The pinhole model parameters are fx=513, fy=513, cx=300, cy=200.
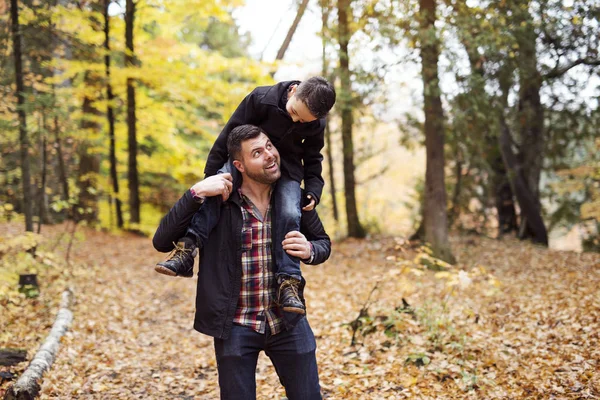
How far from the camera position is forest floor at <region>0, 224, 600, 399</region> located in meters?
4.55

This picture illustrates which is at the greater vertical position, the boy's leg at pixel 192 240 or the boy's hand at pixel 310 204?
the boy's hand at pixel 310 204

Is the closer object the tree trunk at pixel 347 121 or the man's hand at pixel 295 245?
the man's hand at pixel 295 245

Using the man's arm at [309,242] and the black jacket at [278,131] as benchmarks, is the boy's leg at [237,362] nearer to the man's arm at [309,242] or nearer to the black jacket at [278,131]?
the man's arm at [309,242]

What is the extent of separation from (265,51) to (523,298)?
10073 millimetres

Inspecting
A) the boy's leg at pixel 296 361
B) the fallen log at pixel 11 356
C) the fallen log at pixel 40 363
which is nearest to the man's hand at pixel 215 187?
the boy's leg at pixel 296 361

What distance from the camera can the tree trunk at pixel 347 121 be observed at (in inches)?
402

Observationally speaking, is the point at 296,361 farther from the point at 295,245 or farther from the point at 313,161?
the point at 313,161

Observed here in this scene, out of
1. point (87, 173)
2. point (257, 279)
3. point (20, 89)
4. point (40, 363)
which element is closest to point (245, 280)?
point (257, 279)

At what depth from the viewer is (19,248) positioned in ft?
24.5

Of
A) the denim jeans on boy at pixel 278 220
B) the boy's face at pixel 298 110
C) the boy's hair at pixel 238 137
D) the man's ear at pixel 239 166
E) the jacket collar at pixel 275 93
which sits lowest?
the denim jeans on boy at pixel 278 220

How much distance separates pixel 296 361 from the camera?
259cm

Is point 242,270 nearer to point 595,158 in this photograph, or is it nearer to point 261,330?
point 261,330

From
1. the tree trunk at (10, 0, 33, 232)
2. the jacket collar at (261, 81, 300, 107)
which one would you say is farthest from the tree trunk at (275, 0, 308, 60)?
the jacket collar at (261, 81, 300, 107)

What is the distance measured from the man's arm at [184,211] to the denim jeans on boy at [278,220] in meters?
0.07
